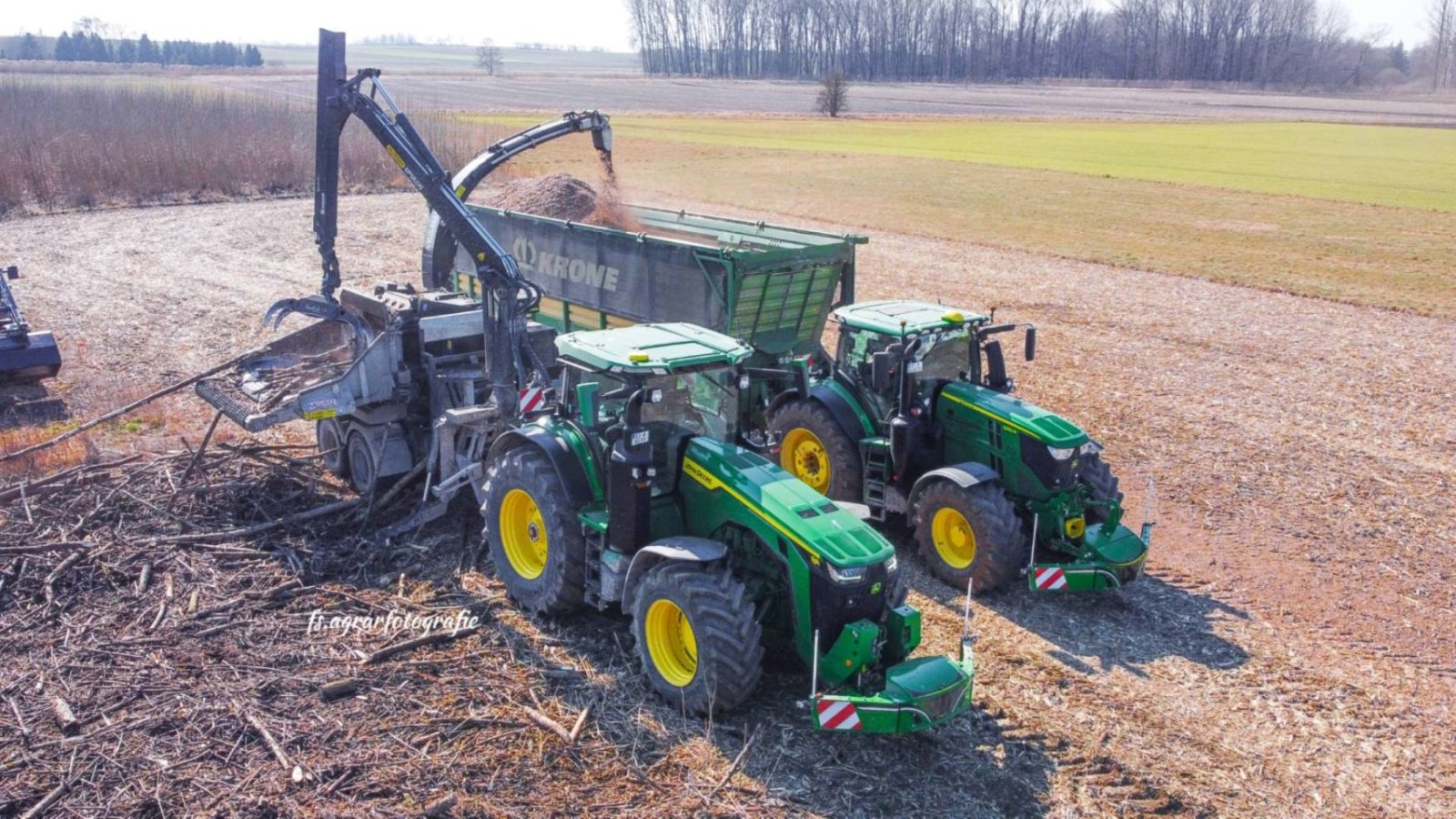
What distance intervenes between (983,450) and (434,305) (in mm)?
5735

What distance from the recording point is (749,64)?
463ft

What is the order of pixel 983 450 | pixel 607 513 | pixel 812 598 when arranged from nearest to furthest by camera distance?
1. pixel 812 598
2. pixel 607 513
3. pixel 983 450

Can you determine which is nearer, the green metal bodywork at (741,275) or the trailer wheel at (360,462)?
the trailer wheel at (360,462)

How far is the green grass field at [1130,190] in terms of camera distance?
89.6ft

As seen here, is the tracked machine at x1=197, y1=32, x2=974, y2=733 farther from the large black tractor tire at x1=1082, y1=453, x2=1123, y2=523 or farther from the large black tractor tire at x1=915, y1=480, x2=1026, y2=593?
the large black tractor tire at x1=1082, y1=453, x2=1123, y2=523

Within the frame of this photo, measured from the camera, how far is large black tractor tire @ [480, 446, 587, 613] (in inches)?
329

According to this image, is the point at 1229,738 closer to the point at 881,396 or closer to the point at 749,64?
the point at 881,396

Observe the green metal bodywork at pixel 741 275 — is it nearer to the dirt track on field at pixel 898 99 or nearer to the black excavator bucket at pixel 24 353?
the black excavator bucket at pixel 24 353

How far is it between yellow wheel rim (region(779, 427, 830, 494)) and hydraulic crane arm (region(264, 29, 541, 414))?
8.83 feet

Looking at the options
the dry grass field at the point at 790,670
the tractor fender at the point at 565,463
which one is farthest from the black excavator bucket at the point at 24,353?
the tractor fender at the point at 565,463

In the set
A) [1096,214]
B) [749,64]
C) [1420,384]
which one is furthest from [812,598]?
[749,64]

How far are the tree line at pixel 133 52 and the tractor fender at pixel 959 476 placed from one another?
124 m

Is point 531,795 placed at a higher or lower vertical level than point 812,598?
lower

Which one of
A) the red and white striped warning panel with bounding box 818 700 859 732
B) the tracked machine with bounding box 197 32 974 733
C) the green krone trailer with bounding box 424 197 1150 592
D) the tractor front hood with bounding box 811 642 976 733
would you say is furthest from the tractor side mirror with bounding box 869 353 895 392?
the red and white striped warning panel with bounding box 818 700 859 732
